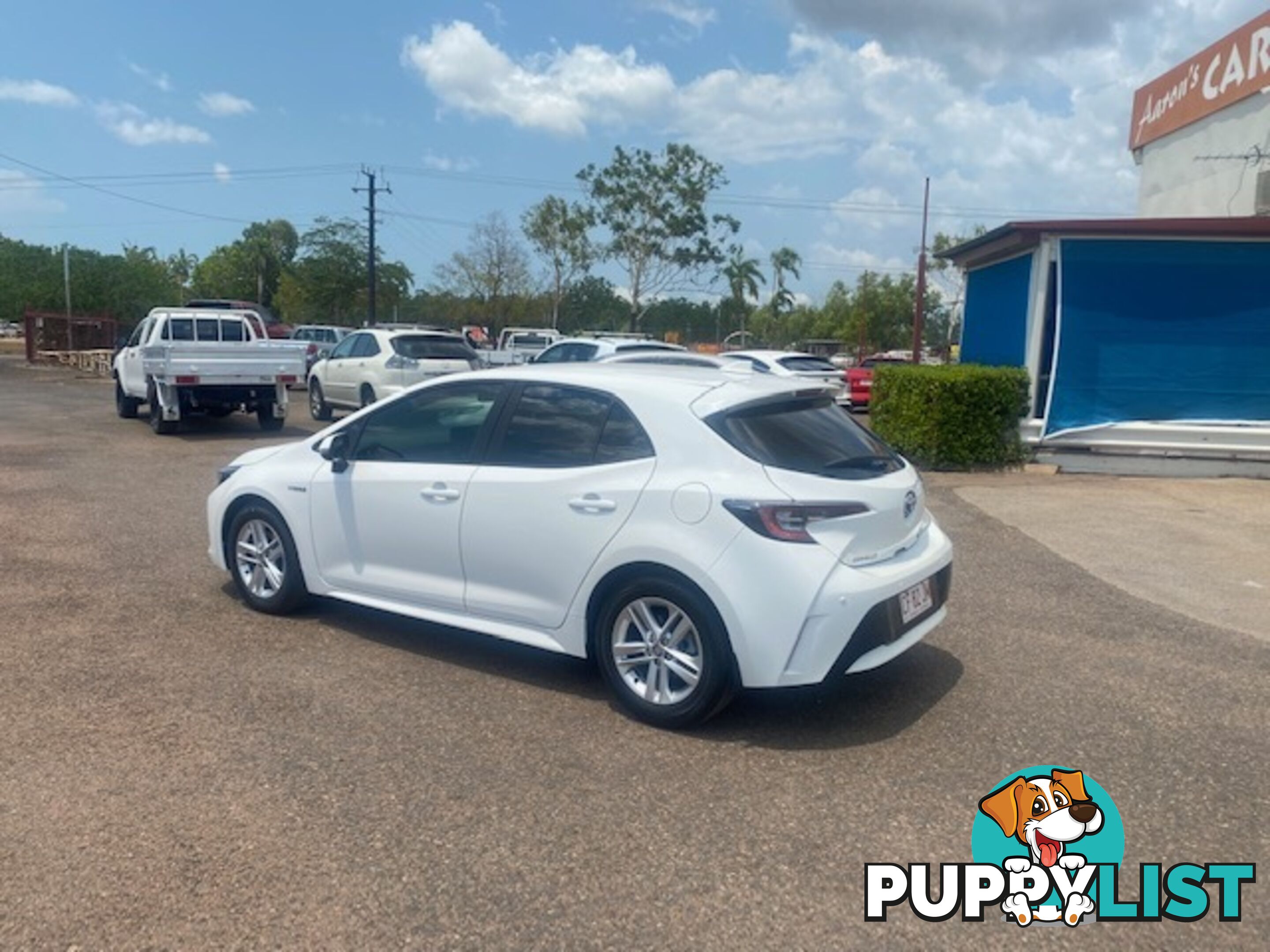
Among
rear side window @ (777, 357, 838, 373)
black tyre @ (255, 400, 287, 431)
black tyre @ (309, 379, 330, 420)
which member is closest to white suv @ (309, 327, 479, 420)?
black tyre @ (309, 379, 330, 420)

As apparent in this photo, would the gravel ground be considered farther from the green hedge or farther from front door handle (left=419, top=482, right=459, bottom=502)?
the green hedge

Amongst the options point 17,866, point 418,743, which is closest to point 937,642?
point 418,743

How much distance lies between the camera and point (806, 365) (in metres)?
19.1

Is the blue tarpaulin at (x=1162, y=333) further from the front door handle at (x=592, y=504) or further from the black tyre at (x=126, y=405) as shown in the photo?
the black tyre at (x=126, y=405)

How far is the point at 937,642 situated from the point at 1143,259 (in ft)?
30.0

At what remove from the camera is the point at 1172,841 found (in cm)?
361

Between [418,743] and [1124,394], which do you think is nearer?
Result: [418,743]

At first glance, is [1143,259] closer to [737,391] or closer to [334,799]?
[737,391]

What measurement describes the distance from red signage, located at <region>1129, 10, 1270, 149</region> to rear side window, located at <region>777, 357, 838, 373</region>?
8.43 m

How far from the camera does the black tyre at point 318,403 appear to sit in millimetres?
18500

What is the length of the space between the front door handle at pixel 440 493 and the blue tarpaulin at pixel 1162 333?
1017 centimetres

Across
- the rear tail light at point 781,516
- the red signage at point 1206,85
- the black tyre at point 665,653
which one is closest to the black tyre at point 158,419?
the black tyre at point 665,653

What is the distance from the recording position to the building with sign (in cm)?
1730

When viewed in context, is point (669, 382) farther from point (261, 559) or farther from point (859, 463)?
point (261, 559)
